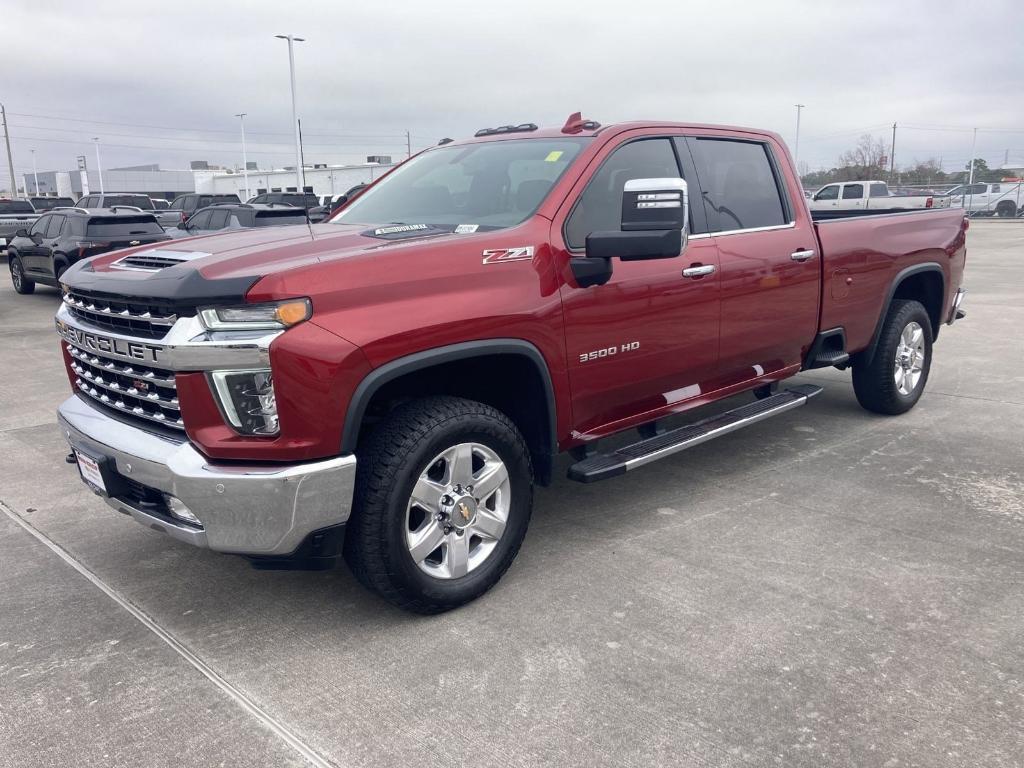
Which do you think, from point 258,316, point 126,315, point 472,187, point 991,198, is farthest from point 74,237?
point 991,198

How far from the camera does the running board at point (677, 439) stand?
3900mm

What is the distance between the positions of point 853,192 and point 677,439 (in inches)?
1190

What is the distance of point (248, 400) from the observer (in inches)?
117

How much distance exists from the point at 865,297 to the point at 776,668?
130 inches

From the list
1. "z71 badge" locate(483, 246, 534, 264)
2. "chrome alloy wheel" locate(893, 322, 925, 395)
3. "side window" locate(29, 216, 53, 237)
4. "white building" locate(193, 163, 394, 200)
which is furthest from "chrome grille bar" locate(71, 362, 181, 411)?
"white building" locate(193, 163, 394, 200)

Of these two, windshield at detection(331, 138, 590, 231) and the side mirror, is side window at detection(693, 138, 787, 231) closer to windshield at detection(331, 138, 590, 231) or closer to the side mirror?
windshield at detection(331, 138, 590, 231)

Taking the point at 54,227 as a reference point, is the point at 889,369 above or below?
below

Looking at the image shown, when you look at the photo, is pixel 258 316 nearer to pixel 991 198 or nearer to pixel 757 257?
pixel 757 257

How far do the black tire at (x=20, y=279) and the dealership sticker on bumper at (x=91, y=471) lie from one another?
13.5 meters

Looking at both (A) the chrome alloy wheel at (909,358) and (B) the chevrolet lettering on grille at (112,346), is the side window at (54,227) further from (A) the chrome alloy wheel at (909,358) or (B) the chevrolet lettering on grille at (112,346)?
(A) the chrome alloy wheel at (909,358)

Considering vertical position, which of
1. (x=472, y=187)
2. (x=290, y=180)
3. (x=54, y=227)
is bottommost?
(x=54, y=227)

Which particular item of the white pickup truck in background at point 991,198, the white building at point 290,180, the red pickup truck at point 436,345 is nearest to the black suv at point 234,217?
the red pickup truck at point 436,345

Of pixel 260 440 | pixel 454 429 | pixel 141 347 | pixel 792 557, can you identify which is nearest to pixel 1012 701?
pixel 792 557

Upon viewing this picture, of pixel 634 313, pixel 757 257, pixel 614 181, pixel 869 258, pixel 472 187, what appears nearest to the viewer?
pixel 634 313
